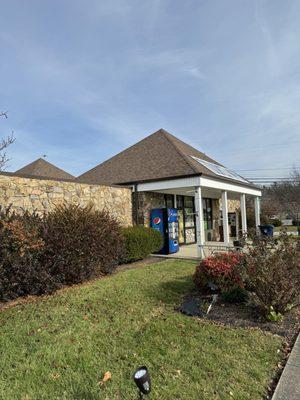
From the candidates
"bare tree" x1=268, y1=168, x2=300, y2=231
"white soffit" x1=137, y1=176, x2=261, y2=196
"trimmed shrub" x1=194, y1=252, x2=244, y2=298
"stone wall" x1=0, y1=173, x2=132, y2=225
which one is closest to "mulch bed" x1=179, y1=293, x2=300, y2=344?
"trimmed shrub" x1=194, y1=252, x2=244, y2=298

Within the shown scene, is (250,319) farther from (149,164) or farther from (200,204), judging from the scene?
(149,164)

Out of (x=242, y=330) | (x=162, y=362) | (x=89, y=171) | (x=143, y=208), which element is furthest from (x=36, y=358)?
(x=89, y=171)

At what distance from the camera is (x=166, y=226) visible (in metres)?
14.5

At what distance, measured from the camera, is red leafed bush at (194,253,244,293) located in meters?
6.52

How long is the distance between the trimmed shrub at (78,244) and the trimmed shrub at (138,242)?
165cm

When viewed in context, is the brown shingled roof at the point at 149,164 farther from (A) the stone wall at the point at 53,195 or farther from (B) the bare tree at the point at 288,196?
(B) the bare tree at the point at 288,196

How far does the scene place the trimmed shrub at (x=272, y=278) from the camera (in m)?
5.37

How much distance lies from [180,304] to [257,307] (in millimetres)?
1409

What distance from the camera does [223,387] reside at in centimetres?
341

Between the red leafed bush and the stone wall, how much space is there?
4526mm

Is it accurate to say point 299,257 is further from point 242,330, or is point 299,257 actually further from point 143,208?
point 143,208

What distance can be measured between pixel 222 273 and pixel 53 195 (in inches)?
232

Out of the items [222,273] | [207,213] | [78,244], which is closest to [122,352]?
[222,273]

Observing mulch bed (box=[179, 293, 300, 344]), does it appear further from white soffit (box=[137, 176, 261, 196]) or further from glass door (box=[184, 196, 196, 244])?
glass door (box=[184, 196, 196, 244])
